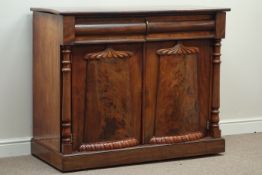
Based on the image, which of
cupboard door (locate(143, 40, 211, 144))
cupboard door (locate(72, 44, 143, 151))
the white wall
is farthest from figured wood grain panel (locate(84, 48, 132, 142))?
the white wall

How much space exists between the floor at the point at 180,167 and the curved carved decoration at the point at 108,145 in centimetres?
11

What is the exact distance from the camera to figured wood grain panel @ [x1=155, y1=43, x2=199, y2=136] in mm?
3340

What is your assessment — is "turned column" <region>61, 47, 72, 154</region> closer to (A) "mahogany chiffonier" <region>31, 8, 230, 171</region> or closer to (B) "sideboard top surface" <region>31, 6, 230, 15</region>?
(A) "mahogany chiffonier" <region>31, 8, 230, 171</region>

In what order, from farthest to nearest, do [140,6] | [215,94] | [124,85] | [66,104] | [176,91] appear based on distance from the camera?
[140,6], [215,94], [176,91], [124,85], [66,104]

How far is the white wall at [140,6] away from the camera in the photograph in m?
3.42

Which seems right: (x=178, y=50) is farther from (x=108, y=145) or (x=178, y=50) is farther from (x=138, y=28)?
(x=108, y=145)

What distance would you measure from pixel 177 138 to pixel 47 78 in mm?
778

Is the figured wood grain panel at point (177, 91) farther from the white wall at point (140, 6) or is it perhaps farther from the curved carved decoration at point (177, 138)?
the white wall at point (140, 6)

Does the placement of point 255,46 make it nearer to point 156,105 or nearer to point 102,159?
point 156,105

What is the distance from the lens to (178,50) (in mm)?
3346

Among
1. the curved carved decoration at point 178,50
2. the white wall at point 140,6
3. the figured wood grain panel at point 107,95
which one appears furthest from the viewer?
the white wall at point 140,6

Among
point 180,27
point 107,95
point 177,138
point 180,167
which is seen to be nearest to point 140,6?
point 180,27

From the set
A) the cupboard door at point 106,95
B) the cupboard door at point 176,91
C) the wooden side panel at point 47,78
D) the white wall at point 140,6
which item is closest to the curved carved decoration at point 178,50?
the cupboard door at point 176,91

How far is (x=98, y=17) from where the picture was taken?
3.12m
